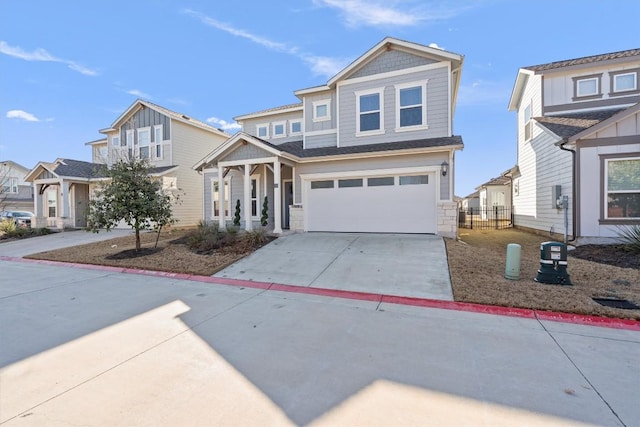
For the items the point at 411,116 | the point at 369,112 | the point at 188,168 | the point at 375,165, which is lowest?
the point at 375,165

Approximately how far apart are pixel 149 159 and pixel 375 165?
14.8 m

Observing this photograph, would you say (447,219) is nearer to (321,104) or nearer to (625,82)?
(321,104)

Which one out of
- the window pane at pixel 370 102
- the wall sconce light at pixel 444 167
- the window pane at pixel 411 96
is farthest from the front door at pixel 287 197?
the wall sconce light at pixel 444 167

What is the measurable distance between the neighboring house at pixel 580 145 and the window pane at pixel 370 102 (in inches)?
264

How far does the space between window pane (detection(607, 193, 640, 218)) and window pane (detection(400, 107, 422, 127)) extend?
673 cm

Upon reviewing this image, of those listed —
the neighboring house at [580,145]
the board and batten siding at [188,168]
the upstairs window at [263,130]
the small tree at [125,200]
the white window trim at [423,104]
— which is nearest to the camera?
the neighboring house at [580,145]

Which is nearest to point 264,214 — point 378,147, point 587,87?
point 378,147

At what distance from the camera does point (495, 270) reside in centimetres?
712

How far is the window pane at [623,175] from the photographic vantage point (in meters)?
9.28

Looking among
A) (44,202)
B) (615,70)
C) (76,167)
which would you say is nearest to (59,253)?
(76,167)

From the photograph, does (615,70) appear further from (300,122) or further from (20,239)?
(20,239)

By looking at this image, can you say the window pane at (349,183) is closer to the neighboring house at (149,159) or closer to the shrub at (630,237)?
the shrub at (630,237)

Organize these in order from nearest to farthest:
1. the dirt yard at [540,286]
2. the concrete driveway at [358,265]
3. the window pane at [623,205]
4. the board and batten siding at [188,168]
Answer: the dirt yard at [540,286] → the concrete driveway at [358,265] → the window pane at [623,205] → the board and batten siding at [188,168]

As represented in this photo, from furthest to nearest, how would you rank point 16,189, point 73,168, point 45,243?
1. point 16,189
2. point 73,168
3. point 45,243
